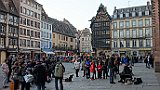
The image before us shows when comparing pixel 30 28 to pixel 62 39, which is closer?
pixel 30 28

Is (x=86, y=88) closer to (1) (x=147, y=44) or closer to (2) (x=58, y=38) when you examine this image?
(1) (x=147, y=44)

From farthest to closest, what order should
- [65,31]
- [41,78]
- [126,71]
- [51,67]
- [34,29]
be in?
1. [65,31]
2. [34,29]
3. [51,67]
4. [126,71]
5. [41,78]

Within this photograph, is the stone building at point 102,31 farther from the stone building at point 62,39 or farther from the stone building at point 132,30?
the stone building at point 62,39

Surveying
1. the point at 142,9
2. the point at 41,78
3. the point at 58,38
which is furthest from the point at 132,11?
the point at 41,78

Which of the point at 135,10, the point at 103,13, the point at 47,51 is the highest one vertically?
the point at 135,10

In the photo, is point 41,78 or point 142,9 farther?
point 142,9

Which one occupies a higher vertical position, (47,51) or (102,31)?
(102,31)

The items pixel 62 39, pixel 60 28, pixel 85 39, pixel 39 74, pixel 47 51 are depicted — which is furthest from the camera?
pixel 85 39

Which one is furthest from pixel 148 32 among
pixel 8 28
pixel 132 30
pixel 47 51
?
pixel 8 28

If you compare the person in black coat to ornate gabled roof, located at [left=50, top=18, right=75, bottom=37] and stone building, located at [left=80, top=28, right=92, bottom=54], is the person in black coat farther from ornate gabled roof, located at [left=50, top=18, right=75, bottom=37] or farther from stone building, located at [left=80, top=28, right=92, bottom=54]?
stone building, located at [left=80, top=28, right=92, bottom=54]

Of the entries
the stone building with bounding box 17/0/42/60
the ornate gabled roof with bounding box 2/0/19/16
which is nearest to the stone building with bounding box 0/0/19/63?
the ornate gabled roof with bounding box 2/0/19/16

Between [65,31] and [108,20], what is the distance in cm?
1678

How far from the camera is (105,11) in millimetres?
88250

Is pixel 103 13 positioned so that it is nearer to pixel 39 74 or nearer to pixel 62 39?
pixel 62 39
